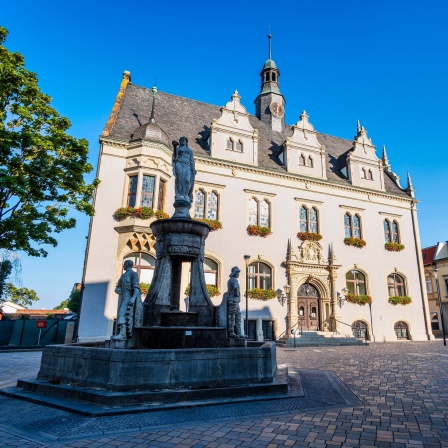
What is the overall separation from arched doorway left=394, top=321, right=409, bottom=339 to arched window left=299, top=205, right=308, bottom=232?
10.1 meters

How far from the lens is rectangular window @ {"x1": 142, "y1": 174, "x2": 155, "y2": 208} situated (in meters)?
19.9

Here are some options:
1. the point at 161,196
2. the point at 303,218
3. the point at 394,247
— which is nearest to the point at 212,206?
the point at 161,196

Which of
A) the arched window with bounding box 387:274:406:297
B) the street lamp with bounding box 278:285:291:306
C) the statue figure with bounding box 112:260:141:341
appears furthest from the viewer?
the arched window with bounding box 387:274:406:297

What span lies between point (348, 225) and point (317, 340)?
383 inches

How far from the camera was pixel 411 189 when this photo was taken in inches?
1163

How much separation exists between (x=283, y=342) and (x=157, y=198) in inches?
462

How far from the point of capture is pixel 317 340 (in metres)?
21.4

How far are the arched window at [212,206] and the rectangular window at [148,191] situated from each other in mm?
4035

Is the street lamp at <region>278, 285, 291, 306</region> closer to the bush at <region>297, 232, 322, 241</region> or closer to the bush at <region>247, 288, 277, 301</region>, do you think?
the bush at <region>247, 288, 277, 301</region>

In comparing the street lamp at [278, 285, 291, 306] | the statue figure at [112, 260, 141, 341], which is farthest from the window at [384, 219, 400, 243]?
the statue figure at [112, 260, 141, 341]

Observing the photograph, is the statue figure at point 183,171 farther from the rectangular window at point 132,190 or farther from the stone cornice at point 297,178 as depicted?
the stone cornice at point 297,178

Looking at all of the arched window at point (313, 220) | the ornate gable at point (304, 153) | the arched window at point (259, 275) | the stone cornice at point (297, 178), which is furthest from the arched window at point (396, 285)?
the arched window at point (259, 275)

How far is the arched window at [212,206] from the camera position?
22.4 meters

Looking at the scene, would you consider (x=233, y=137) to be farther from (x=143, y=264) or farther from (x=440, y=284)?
(x=440, y=284)
